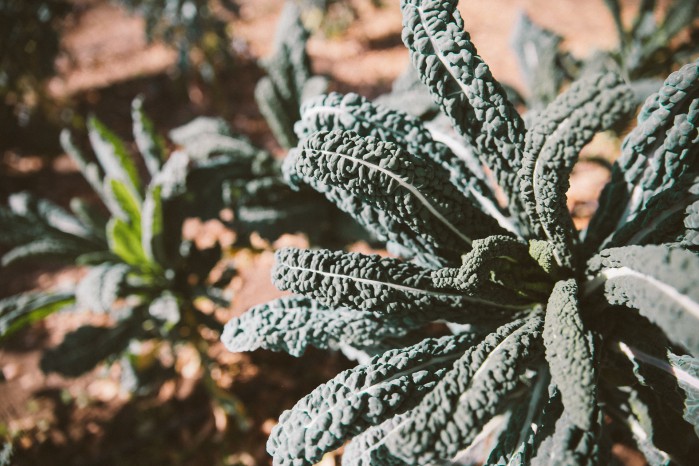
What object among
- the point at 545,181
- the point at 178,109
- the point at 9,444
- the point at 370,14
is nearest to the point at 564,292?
the point at 545,181

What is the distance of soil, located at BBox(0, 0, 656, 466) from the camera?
6.08ft

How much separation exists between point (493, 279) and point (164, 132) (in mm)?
3478

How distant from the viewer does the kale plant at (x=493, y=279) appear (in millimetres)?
714

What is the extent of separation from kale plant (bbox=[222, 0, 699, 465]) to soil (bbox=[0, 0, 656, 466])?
764 millimetres

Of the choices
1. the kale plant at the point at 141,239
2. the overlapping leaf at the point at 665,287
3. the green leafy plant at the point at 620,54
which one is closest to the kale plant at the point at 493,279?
the overlapping leaf at the point at 665,287

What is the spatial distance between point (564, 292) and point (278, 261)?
0.56 metres

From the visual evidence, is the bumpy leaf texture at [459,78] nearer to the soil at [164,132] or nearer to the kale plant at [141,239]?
the kale plant at [141,239]

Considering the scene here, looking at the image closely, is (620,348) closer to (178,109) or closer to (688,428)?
(688,428)

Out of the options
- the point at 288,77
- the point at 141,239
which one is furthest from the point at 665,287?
the point at 141,239

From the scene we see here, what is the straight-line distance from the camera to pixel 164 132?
12.1ft

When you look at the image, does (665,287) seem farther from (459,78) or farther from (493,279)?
(459,78)

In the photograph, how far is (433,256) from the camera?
995mm

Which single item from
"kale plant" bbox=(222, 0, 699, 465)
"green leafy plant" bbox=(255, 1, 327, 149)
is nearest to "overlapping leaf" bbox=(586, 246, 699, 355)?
"kale plant" bbox=(222, 0, 699, 465)

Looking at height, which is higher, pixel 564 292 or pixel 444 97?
pixel 444 97
